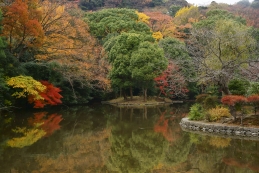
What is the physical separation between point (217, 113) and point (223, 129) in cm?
147

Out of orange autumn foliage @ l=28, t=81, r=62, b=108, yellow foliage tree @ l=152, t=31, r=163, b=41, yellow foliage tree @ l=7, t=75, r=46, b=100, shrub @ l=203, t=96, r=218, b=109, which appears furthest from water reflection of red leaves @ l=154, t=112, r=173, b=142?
yellow foliage tree @ l=152, t=31, r=163, b=41

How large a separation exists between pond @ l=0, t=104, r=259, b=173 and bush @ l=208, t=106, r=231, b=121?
1.61 metres

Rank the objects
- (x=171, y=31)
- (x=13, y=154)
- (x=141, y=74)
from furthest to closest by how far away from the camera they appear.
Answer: (x=171, y=31)
(x=141, y=74)
(x=13, y=154)

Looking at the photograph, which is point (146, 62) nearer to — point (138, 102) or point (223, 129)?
point (138, 102)

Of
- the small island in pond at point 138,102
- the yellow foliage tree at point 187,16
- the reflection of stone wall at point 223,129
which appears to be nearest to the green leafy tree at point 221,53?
the reflection of stone wall at point 223,129

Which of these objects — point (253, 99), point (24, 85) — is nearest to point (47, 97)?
point (24, 85)

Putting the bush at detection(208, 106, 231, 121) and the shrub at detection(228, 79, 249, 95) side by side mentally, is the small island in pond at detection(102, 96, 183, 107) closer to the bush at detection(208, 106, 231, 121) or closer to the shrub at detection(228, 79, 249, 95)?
the shrub at detection(228, 79, 249, 95)

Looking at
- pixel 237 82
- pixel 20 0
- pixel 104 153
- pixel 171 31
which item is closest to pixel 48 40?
pixel 20 0

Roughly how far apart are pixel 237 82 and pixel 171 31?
97.7ft

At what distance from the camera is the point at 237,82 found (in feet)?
54.1

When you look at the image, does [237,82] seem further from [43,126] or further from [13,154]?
[13,154]

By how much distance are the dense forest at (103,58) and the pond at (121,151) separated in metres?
4.08

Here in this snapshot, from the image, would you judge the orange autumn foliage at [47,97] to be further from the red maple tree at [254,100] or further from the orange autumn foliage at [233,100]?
the red maple tree at [254,100]

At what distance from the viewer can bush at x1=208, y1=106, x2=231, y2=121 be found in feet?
48.9
